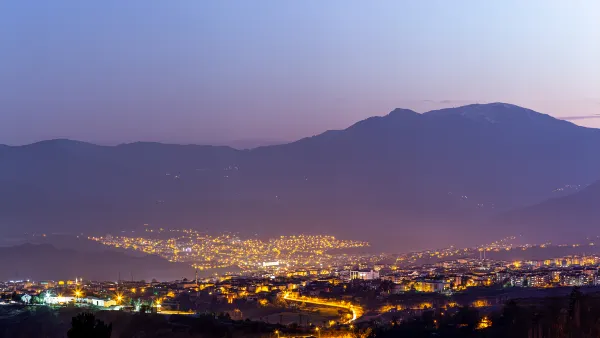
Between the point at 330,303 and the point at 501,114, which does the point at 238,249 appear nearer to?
the point at 330,303

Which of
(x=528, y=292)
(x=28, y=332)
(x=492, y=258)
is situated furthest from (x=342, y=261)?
(x=28, y=332)

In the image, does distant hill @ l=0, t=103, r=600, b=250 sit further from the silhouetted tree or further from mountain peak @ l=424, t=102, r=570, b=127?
the silhouetted tree

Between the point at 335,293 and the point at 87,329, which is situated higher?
the point at 87,329

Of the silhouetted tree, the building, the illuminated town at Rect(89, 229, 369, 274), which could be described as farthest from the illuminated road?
the illuminated town at Rect(89, 229, 369, 274)

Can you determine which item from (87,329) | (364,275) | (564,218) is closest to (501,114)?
(564,218)

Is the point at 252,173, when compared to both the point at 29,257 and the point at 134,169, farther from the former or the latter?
the point at 29,257
